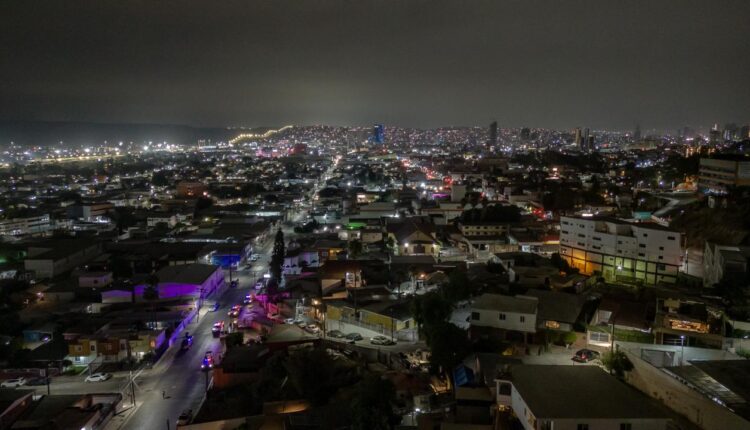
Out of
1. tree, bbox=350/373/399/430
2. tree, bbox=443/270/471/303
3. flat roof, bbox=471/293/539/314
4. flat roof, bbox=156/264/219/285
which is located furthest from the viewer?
flat roof, bbox=156/264/219/285

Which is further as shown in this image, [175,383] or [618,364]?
[175,383]

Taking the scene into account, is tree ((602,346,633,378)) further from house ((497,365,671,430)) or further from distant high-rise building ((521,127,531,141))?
distant high-rise building ((521,127,531,141))

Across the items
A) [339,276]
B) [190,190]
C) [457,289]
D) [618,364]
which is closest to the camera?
[618,364]

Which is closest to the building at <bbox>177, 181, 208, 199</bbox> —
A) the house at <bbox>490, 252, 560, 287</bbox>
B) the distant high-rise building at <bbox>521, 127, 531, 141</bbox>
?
the house at <bbox>490, 252, 560, 287</bbox>

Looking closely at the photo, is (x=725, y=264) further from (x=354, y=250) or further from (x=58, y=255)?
(x=58, y=255)

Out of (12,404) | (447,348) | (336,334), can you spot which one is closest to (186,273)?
(336,334)

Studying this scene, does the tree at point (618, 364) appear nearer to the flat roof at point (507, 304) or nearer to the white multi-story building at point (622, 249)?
the flat roof at point (507, 304)
